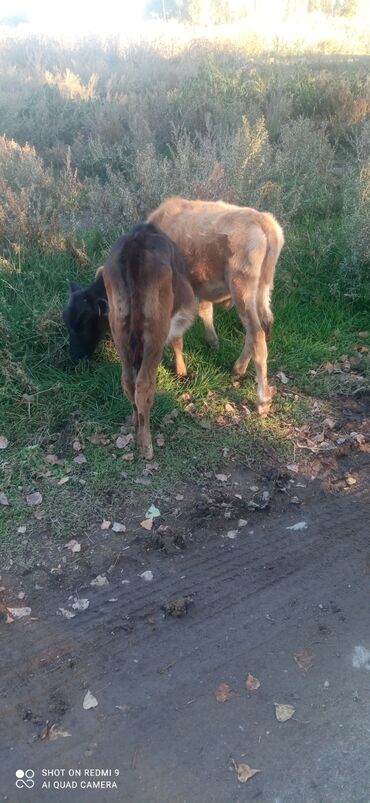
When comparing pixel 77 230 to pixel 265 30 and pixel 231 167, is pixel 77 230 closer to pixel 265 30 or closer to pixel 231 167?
pixel 231 167

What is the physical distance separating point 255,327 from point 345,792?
3549 mm

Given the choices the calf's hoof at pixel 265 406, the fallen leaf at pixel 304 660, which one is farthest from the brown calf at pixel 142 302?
the fallen leaf at pixel 304 660

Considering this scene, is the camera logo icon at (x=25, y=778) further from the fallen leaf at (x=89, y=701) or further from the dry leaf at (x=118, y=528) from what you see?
the dry leaf at (x=118, y=528)

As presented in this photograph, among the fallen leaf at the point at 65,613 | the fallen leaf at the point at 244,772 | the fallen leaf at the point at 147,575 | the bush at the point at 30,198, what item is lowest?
the fallen leaf at the point at 65,613

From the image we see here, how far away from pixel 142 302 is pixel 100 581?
196 cm

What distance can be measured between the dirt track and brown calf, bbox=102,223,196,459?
A: 1.00 meters

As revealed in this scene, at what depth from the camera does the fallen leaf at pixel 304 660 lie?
124 inches

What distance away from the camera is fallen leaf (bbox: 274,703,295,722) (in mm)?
2918

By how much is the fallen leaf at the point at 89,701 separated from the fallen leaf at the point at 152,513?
143 centimetres

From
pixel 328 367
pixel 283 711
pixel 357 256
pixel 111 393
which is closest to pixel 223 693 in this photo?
pixel 283 711

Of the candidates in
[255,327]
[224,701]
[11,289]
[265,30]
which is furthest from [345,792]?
[265,30]

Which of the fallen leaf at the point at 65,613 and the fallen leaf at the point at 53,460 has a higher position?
the fallen leaf at the point at 65,613

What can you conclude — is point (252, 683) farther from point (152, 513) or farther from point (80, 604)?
point (152, 513)

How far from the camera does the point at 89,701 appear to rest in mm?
3037
